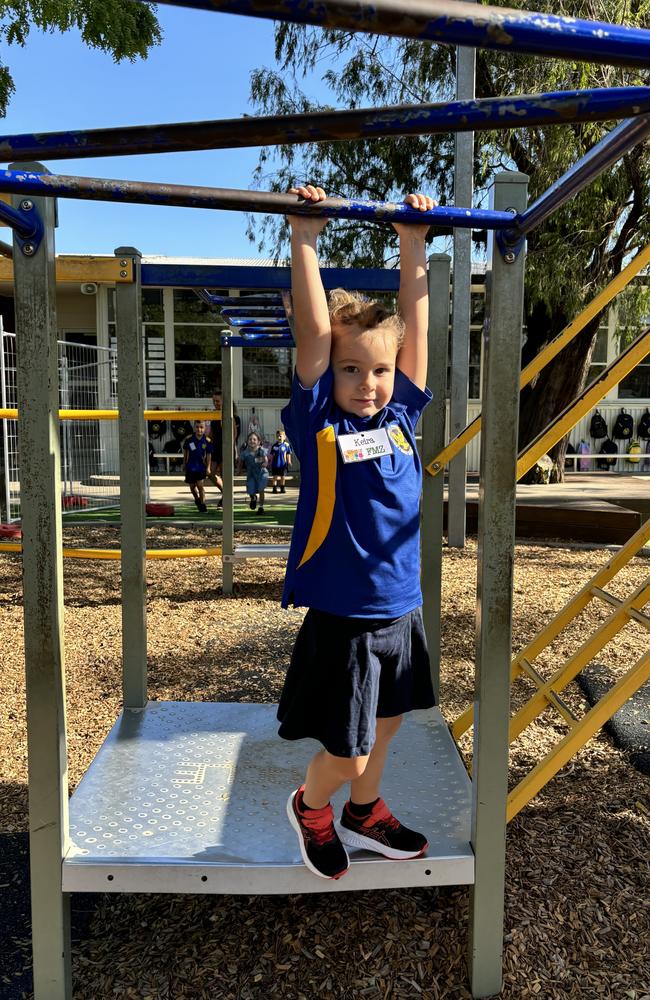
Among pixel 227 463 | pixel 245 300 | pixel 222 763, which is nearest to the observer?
pixel 222 763

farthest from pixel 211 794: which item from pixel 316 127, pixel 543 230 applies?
pixel 543 230

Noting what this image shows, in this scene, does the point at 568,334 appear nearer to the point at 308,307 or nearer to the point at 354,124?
the point at 308,307

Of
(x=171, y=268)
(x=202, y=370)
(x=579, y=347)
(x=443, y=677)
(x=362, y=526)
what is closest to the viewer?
(x=362, y=526)

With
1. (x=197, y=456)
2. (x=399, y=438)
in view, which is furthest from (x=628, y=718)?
(x=197, y=456)

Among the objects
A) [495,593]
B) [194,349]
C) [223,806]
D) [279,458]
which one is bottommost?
[223,806]

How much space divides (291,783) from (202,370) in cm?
1680

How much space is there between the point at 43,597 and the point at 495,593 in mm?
974

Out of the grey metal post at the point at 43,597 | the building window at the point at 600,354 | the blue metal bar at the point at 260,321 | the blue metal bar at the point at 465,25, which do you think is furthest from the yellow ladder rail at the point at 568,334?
the building window at the point at 600,354

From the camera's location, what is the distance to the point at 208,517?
9883 millimetres

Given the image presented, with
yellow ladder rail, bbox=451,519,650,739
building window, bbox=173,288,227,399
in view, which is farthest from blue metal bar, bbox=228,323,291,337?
building window, bbox=173,288,227,399

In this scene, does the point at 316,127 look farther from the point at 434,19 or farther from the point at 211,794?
the point at 211,794

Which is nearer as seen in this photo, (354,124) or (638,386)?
(354,124)

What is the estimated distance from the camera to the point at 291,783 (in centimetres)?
225

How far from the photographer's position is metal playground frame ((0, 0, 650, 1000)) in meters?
1.17
